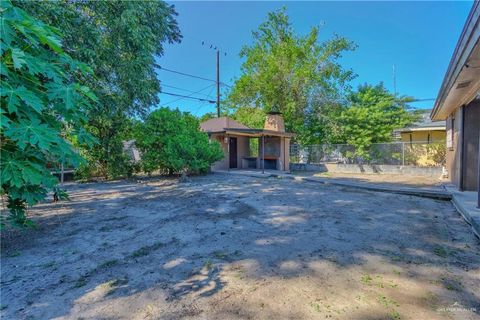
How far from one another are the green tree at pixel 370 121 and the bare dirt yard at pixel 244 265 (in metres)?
10.5

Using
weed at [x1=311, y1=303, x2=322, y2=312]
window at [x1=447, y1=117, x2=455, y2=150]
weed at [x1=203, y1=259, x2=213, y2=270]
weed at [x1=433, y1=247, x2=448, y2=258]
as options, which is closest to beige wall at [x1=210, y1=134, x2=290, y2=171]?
window at [x1=447, y1=117, x2=455, y2=150]

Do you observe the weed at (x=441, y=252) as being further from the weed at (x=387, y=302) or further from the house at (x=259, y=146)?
the house at (x=259, y=146)

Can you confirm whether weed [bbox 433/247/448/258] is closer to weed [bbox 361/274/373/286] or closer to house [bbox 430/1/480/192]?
weed [bbox 361/274/373/286]

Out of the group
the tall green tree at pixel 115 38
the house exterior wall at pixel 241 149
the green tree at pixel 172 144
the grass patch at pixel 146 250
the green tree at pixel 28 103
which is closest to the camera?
the green tree at pixel 28 103

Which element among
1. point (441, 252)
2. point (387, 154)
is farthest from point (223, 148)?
point (441, 252)

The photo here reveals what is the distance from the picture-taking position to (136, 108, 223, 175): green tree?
10.7 metres

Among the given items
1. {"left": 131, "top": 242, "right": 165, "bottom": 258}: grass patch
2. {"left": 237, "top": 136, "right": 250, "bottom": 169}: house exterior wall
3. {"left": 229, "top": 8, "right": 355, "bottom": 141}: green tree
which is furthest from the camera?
{"left": 229, "top": 8, "right": 355, "bottom": 141}: green tree

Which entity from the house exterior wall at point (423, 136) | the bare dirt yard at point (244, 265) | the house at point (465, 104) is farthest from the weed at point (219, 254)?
the house exterior wall at point (423, 136)

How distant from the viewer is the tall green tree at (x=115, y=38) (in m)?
4.89

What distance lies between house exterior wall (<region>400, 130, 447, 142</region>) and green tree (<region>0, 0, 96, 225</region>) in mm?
18673

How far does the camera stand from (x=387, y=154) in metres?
14.2

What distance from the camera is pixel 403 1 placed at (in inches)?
398

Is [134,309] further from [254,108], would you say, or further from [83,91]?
[254,108]

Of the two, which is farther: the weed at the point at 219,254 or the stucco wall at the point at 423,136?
the stucco wall at the point at 423,136
